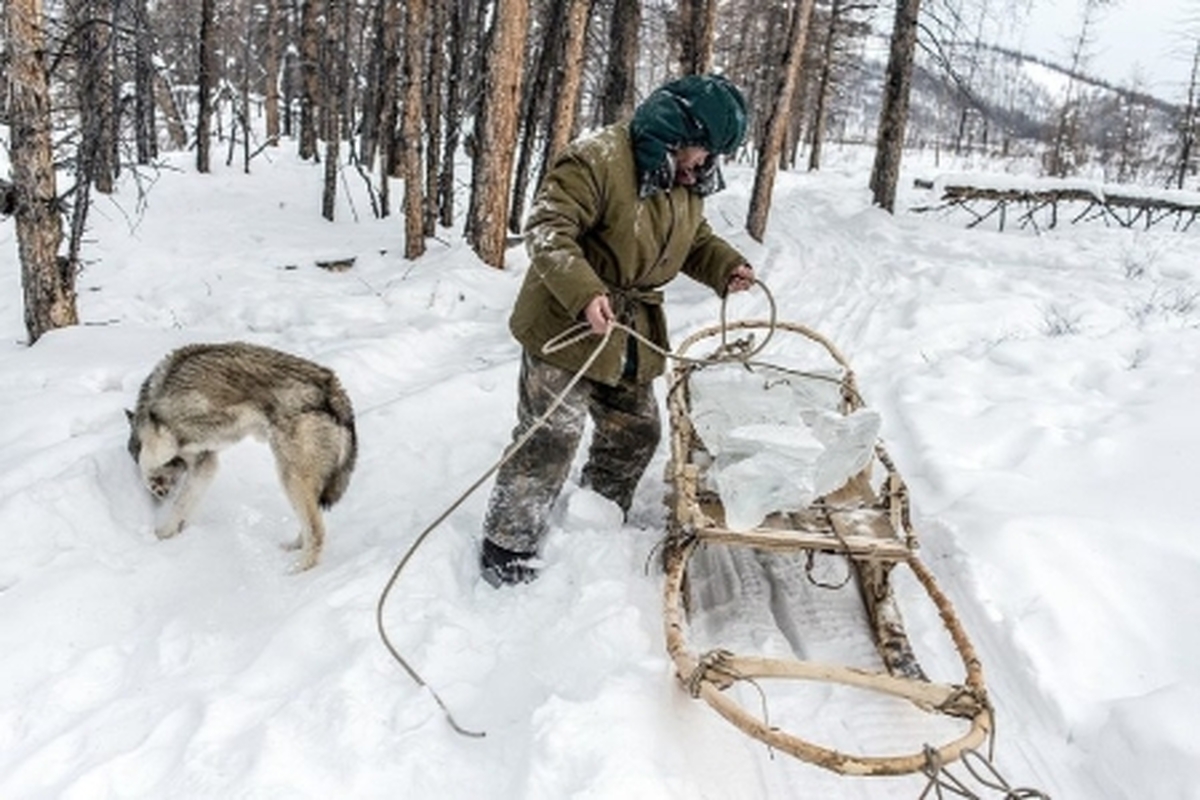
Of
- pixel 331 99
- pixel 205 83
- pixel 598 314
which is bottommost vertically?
pixel 598 314

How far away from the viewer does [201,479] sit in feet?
14.5

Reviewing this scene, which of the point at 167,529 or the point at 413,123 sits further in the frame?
the point at 413,123

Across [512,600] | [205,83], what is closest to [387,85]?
[205,83]

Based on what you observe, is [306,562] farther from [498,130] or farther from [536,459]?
[498,130]

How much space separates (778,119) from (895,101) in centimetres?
406

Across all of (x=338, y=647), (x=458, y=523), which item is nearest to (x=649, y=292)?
(x=458, y=523)

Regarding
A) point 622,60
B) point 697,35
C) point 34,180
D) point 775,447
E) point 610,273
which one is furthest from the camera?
point 622,60

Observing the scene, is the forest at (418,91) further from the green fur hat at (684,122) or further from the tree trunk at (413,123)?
the green fur hat at (684,122)

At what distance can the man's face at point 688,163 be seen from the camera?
11.6 ft

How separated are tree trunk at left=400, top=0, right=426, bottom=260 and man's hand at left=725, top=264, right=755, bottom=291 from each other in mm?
7339

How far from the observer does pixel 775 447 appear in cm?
359

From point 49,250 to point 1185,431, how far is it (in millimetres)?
7681

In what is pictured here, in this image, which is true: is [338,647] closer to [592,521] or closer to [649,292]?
[592,521]

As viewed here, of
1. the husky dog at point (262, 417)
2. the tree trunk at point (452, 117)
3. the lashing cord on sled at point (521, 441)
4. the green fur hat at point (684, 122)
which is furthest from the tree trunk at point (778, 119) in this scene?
the husky dog at point (262, 417)
